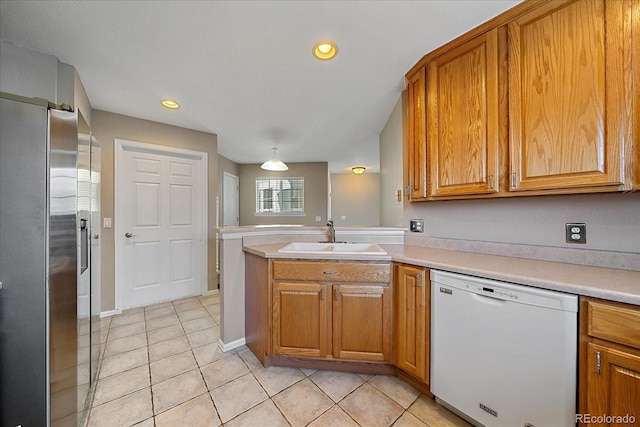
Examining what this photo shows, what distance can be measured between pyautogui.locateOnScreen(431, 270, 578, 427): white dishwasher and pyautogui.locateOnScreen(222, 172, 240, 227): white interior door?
459cm

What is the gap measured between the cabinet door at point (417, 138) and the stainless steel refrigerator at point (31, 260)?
2064mm

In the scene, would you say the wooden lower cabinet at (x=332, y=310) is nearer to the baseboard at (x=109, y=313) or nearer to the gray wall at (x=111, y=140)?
the gray wall at (x=111, y=140)

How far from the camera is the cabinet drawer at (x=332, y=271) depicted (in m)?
1.53

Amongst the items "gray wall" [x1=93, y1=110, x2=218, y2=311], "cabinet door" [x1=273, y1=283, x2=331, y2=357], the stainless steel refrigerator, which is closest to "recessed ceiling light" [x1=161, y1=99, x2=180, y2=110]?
"gray wall" [x1=93, y1=110, x2=218, y2=311]

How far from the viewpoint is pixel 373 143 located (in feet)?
12.8

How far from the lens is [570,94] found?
1.13 m

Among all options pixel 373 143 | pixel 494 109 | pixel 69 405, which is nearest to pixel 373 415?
pixel 69 405

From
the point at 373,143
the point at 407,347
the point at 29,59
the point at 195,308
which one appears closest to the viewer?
the point at 407,347

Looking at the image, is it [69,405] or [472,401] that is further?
[472,401]

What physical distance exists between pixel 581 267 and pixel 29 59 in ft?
12.2

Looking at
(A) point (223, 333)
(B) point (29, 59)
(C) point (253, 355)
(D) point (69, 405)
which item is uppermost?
(B) point (29, 59)

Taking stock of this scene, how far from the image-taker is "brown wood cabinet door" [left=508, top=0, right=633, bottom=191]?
1021 mm

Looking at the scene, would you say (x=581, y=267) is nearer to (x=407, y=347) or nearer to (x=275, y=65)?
(x=407, y=347)

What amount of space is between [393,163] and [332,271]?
1.55m
